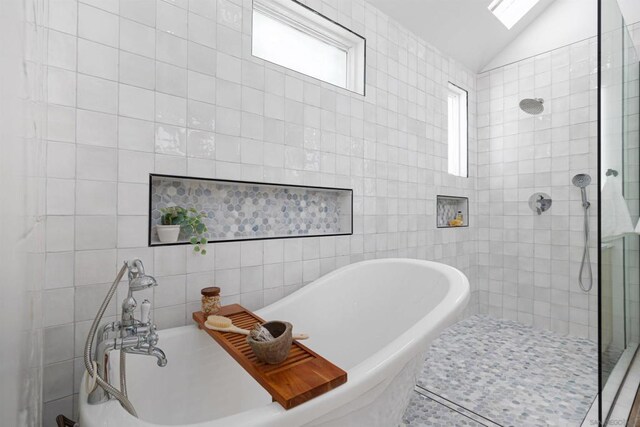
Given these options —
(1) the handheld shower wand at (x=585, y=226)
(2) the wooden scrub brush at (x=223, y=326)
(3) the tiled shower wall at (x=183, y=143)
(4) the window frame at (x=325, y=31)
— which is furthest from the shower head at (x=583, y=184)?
(2) the wooden scrub brush at (x=223, y=326)

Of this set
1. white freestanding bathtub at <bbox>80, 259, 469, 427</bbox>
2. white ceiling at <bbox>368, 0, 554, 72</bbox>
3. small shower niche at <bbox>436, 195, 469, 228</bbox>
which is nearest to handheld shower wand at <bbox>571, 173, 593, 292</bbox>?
small shower niche at <bbox>436, 195, 469, 228</bbox>

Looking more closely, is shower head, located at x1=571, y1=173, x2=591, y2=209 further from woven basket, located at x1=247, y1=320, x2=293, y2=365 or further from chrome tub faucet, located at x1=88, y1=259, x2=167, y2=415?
chrome tub faucet, located at x1=88, y1=259, x2=167, y2=415

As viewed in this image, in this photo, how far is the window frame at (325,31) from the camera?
1932 millimetres

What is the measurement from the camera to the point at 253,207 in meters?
1.88

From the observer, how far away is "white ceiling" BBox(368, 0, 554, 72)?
250 centimetres

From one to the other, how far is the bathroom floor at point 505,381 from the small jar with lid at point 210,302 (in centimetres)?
115

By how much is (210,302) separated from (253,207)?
655 millimetres

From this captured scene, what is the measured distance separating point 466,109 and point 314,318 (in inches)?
113

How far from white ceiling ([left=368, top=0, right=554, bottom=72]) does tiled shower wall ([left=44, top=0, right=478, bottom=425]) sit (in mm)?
200

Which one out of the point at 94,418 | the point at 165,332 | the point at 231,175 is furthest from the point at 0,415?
the point at 231,175

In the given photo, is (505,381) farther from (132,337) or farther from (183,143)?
(183,143)

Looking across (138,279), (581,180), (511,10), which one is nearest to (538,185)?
(581,180)

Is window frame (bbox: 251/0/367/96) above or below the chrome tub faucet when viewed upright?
above

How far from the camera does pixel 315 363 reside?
938 millimetres
